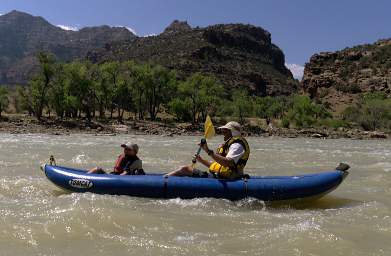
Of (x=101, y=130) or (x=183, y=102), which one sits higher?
(x=183, y=102)

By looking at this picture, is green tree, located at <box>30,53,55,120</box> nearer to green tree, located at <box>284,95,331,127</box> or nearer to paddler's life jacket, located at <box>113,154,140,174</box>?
green tree, located at <box>284,95,331,127</box>

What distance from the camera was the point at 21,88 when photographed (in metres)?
45.6

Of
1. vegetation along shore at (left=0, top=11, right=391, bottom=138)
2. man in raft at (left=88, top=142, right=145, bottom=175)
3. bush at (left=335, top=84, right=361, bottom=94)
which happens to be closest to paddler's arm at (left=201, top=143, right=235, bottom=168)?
man in raft at (left=88, top=142, right=145, bottom=175)

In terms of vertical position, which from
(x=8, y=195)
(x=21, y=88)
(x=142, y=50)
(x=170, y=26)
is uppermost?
(x=170, y=26)

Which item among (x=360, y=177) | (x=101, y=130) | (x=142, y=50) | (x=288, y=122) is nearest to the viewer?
(x=360, y=177)

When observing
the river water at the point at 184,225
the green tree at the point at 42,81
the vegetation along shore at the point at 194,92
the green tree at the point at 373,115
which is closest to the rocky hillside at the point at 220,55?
the vegetation along shore at the point at 194,92

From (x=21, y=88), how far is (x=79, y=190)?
4047cm

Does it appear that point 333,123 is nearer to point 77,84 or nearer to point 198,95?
point 198,95

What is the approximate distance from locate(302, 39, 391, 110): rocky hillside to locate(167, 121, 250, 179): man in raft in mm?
69780

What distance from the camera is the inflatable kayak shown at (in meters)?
7.50

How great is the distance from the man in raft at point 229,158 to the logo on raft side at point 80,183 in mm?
1351

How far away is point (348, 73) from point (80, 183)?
264ft

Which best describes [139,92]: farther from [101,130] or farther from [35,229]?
[35,229]

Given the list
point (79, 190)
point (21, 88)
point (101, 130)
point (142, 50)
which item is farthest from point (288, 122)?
point (142, 50)
